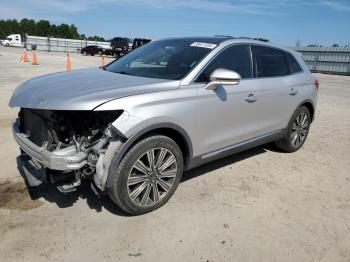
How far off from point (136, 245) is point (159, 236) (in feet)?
0.84

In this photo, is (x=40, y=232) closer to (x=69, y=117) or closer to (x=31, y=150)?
(x=31, y=150)

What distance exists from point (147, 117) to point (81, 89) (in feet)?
2.32

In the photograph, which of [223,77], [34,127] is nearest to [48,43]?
[34,127]

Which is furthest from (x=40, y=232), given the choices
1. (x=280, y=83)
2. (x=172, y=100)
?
(x=280, y=83)

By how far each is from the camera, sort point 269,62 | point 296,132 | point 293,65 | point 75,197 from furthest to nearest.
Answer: point 296,132, point 293,65, point 269,62, point 75,197

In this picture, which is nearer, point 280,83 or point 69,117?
point 69,117

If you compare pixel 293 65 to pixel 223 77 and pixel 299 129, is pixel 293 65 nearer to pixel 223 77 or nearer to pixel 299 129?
pixel 299 129

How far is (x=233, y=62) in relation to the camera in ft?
14.7

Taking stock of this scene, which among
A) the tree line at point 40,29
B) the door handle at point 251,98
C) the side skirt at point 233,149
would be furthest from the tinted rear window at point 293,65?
the tree line at point 40,29

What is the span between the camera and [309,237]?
3.53 m

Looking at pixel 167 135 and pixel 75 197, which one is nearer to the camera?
pixel 167 135

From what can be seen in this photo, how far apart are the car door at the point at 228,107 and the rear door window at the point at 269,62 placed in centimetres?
17

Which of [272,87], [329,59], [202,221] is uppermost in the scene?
[329,59]

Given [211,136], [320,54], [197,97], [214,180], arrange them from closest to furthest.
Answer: [197,97] → [211,136] → [214,180] → [320,54]
